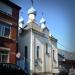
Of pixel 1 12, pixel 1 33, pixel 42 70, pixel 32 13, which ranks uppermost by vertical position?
pixel 32 13

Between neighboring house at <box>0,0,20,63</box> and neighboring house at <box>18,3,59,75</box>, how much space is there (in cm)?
550

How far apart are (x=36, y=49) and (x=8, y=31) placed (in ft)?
27.9

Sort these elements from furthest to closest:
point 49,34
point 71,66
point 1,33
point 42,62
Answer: point 71,66 < point 49,34 < point 42,62 < point 1,33

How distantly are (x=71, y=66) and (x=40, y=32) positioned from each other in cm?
2413

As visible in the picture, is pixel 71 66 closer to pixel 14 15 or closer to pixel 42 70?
pixel 42 70

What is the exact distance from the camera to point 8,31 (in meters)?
29.5

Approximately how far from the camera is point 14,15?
30.6 m

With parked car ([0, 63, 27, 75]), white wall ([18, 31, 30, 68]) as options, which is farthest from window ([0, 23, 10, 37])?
parked car ([0, 63, 27, 75])

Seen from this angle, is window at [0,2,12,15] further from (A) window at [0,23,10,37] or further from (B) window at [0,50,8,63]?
(B) window at [0,50,8,63]

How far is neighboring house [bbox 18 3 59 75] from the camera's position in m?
35.1

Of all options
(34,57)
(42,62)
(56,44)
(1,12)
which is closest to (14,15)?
(1,12)

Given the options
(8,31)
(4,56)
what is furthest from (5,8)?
(4,56)

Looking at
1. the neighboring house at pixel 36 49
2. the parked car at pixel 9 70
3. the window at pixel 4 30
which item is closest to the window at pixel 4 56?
the window at pixel 4 30

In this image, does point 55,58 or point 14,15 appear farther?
point 55,58
